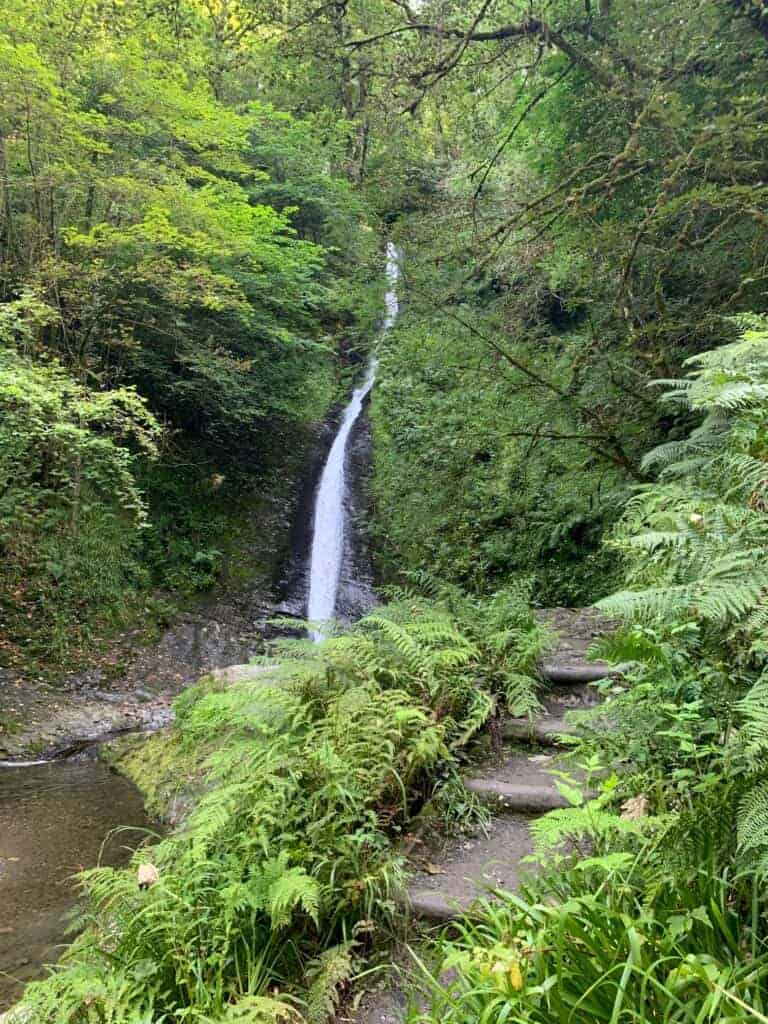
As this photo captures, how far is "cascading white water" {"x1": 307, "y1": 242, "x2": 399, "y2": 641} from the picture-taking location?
1119cm

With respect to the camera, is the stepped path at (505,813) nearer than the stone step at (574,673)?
Yes

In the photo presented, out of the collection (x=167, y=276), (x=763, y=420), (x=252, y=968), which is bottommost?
(x=252, y=968)

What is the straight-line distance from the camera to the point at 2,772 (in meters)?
6.64

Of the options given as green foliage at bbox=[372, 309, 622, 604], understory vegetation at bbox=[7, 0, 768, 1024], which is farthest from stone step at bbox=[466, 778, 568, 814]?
green foliage at bbox=[372, 309, 622, 604]

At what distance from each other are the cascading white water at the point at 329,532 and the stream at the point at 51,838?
2.58 meters

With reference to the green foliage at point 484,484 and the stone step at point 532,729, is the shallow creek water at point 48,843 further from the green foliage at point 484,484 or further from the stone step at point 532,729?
the green foliage at point 484,484

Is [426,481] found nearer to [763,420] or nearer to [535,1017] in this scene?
[763,420]

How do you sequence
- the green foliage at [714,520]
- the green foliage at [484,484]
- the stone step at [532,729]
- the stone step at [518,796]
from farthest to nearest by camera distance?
the green foliage at [484,484] → the stone step at [532,729] → the stone step at [518,796] → the green foliage at [714,520]

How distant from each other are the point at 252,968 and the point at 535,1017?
123 centimetres

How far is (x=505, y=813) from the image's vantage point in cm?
351

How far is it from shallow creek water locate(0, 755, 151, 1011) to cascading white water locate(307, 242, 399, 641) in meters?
3.78

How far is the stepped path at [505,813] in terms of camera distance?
2.84 m

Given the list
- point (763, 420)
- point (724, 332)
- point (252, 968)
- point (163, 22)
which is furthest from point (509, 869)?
point (163, 22)

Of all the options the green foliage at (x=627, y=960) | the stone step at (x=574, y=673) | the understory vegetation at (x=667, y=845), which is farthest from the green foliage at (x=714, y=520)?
the stone step at (x=574, y=673)
